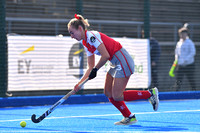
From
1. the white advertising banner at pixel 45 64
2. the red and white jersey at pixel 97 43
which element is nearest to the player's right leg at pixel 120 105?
the red and white jersey at pixel 97 43

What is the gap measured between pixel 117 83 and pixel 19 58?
3876mm

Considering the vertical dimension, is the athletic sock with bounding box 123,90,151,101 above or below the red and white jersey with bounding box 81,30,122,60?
below

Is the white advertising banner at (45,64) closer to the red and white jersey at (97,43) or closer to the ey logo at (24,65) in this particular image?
the ey logo at (24,65)

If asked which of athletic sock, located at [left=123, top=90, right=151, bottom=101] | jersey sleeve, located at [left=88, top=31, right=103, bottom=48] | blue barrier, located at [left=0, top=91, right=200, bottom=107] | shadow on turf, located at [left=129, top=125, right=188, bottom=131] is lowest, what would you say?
blue barrier, located at [left=0, top=91, right=200, bottom=107]

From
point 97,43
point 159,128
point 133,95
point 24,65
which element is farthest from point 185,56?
point 97,43

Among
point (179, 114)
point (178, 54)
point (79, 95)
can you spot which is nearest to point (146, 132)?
point (179, 114)

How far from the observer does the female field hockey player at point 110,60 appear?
5.53 m

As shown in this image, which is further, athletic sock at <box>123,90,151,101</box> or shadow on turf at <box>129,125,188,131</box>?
athletic sock at <box>123,90,151,101</box>

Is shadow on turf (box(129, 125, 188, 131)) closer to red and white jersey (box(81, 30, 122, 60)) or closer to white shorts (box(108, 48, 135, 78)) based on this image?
white shorts (box(108, 48, 135, 78))

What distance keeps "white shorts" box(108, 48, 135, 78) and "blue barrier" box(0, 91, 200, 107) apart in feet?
11.5

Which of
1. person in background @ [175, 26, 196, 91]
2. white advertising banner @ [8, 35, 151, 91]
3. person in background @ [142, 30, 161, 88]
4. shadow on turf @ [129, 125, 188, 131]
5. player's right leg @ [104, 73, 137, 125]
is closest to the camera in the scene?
shadow on turf @ [129, 125, 188, 131]

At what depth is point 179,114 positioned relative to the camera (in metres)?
7.12

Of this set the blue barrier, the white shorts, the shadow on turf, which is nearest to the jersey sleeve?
the white shorts

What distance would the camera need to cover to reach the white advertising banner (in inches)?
356
